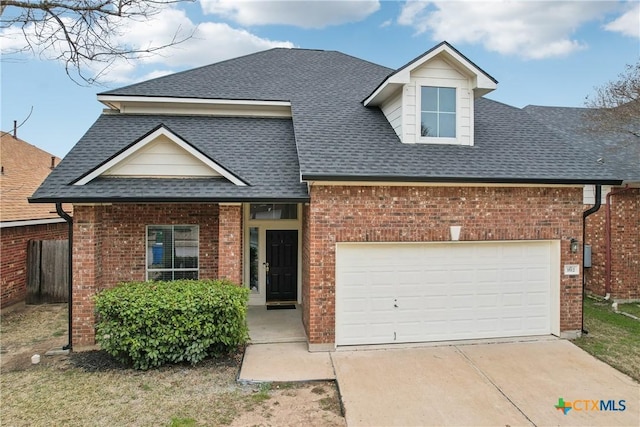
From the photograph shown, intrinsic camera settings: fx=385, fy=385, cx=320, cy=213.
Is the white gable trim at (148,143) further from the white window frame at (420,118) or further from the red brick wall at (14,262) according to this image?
the red brick wall at (14,262)

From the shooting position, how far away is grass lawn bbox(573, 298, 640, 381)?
7.14m

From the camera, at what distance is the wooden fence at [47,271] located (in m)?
11.4

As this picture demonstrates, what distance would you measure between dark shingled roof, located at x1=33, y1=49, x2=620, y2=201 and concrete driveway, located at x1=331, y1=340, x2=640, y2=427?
→ 11.3ft

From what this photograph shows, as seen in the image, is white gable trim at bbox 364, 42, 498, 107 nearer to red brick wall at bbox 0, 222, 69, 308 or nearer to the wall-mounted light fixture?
the wall-mounted light fixture

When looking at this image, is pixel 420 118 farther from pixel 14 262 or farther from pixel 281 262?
pixel 14 262

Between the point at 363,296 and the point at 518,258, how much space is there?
3560 millimetres

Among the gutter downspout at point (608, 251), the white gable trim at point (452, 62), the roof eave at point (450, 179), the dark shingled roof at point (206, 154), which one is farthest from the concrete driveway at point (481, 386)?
the white gable trim at point (452, 62)

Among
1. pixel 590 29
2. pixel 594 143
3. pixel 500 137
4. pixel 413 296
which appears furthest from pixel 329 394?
pixel 590 29

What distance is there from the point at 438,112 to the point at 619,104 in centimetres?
821

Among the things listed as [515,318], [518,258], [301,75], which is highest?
[301,75]

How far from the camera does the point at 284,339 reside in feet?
27.0

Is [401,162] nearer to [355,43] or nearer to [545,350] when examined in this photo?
[545,350]

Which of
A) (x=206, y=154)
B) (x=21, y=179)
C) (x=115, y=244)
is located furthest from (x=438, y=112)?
(x=21, y=179)

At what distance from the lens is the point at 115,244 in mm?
8945
